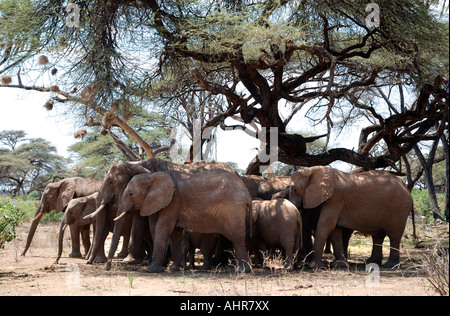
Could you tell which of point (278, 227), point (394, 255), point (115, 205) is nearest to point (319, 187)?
point (278, 227)

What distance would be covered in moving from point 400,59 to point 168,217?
6.55 meters

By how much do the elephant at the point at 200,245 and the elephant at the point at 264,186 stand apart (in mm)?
2159

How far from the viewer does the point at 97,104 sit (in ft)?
44.6

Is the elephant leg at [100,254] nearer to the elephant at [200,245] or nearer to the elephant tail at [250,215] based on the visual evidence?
the elephant at [200,245]

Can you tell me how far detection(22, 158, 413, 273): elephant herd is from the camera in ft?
33.4

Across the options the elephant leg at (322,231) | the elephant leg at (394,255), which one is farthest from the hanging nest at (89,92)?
the elephant leg at (394,255)

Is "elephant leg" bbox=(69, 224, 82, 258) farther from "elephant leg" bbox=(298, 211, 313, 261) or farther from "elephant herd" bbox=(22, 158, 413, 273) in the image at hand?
"elephant leg" bbox=(298, 211, 313, 261)

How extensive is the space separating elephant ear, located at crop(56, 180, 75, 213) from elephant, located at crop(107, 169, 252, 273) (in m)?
4.10

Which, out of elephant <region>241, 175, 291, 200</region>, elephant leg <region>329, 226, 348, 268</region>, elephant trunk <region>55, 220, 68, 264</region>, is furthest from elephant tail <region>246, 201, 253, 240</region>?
elephant trunk <region>55, 220, 68, 264</region>

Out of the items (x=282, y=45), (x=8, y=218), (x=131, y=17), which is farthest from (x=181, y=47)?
(x=8, y=218)

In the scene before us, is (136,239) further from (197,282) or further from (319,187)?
(319,187)

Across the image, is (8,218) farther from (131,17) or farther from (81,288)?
(131,17)

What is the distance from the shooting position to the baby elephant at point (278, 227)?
402 inches
